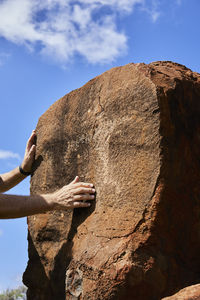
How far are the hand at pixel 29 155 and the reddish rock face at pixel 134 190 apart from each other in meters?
0.64

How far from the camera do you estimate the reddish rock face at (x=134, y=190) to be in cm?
282

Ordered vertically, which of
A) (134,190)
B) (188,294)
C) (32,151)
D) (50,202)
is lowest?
(188,294)

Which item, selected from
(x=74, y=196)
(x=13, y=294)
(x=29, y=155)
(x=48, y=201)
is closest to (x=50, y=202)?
(x=48, y=201)

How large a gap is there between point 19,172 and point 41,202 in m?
1.01

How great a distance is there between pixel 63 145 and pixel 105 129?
24.4 inches

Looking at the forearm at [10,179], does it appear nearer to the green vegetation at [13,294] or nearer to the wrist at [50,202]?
the wrist at [50,202]

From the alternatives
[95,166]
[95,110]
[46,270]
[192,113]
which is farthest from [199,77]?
[46,270]

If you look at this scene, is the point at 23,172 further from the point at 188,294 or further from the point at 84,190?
the point at 188,294

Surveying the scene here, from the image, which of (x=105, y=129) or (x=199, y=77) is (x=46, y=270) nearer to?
(x=105, y=129)

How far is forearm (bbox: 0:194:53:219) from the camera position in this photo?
331cm

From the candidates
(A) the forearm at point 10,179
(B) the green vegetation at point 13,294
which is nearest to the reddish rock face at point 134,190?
(A) the forearm at point 10,179

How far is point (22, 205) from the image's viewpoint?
332 centimetres

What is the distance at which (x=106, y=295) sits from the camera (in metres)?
2.80

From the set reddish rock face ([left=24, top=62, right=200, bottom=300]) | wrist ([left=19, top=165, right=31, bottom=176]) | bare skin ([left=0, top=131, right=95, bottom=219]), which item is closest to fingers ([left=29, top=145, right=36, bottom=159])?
wrist ([left=19, top=165, right=31, bottom=176])
